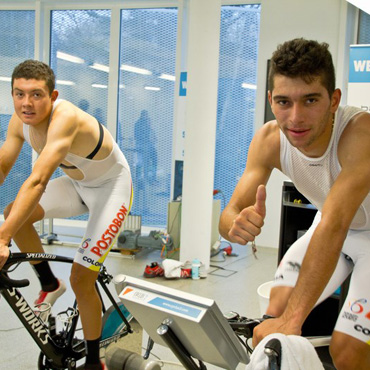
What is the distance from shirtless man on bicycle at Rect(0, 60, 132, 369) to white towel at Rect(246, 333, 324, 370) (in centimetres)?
139

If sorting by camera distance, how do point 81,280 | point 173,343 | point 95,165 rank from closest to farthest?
point 173,343 < point 81,280 < point 95,165

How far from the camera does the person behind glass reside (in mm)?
6998

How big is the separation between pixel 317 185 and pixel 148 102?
5242mm

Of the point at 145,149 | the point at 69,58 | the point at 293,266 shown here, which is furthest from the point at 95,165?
the point at 69,58

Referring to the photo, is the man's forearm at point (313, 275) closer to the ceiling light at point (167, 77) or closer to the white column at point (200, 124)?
the white column at point (200, 124)

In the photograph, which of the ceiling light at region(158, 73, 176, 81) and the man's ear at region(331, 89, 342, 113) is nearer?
the man's ear at region(331, 89, 342, 113)

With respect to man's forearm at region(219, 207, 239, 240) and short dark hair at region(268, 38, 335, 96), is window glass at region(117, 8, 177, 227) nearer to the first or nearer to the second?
man's forearm at region(219, 207, 239, 240)

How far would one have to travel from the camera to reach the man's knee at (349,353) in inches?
68.7

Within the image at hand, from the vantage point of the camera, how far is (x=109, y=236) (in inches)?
104

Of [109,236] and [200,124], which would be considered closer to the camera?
[109,236]

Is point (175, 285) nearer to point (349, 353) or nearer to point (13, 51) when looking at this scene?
point (349, 353)

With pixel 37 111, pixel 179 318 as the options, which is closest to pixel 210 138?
pixel 37 111

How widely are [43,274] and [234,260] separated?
3.34 metres

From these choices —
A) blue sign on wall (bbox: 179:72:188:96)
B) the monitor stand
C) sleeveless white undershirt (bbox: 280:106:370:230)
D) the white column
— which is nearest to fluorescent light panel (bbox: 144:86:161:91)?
blue sign on wall (bbox: 179:72:188:96)
